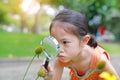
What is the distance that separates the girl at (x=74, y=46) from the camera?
5.72ft

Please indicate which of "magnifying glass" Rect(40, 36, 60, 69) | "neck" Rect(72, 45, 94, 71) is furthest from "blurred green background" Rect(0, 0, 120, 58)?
"magnifying glass" Rect(40, 36, 60, 69)

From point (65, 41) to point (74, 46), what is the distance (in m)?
0.07

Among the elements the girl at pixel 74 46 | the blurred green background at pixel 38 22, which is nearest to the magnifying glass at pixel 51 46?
the girl at pixel 74 46

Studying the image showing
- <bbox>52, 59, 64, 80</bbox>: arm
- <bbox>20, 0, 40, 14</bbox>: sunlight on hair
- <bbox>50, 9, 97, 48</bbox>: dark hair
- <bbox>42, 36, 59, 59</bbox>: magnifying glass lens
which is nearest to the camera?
<bbox>42, 36, 59, 59</bbox>: magnifying glass lens

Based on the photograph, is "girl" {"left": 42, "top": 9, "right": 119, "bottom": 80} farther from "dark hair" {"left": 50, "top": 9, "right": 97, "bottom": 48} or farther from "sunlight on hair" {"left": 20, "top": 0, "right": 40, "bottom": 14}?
"sunlight on hair" {"left": 20, "top": 0, "right": 40, "bottom": 14}

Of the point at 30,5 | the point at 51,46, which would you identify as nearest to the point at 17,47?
the point at 30,5

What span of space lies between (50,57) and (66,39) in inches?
8.0

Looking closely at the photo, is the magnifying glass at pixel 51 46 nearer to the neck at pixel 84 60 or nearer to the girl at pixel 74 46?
the girl at pixel 74 46

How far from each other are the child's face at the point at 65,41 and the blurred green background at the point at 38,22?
8.87 feet

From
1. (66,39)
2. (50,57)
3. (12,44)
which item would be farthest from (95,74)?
(12,44)

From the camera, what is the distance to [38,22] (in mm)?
29766

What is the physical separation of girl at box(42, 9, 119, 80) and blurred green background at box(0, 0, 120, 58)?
7.83 ft

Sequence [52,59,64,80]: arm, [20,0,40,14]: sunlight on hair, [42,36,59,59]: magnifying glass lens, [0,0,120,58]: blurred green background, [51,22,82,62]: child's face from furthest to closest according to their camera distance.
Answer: [0,0,120,58]: blurred green background < [20,0,40,14]: sunlight on hair < [52,59,64,80]: arm < [51,22,82,62]: child's face < [42,36,59,59]: magnifying glass lens

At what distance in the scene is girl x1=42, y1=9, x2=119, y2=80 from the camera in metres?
1.74
